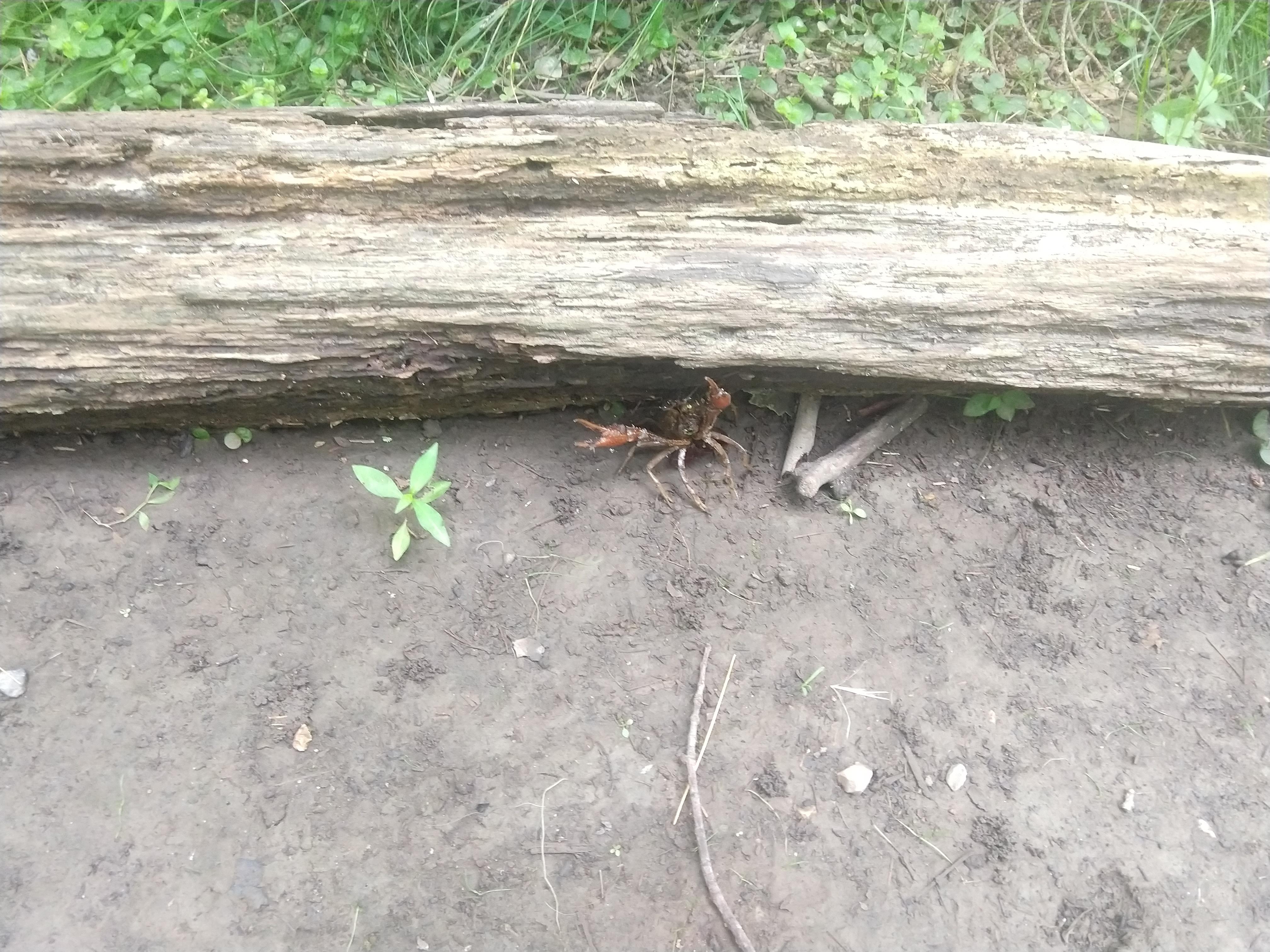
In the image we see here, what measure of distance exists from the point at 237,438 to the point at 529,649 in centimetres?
141

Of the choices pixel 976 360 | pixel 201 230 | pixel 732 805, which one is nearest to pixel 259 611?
pixel 201 230

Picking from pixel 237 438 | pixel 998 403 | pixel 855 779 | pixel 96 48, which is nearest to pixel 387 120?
pixel 237 438

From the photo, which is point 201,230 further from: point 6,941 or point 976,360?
point 976,360

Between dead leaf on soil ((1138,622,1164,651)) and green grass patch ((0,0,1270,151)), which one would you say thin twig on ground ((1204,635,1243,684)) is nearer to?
dead leaf on soil ((1138,622,1164,651))

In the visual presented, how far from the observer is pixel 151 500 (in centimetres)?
275

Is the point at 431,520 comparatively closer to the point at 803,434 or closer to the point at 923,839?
the point at 803,434

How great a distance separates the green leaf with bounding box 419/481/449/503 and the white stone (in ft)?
5.30

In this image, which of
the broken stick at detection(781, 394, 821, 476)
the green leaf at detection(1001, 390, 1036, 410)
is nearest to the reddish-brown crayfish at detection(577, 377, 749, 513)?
the broken stick at detection(781, 394, 821, 476)

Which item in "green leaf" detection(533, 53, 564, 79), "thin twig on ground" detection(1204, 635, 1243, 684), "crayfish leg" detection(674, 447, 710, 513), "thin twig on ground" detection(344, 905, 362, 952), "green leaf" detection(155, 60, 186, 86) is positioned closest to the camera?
"thin twig on ground" detection(344, 905, 362, 952)

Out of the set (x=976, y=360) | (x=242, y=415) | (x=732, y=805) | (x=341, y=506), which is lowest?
(x=732, y=805)

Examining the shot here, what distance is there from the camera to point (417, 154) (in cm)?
243

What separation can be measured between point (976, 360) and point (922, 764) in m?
1.32

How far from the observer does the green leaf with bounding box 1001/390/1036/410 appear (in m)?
2.78

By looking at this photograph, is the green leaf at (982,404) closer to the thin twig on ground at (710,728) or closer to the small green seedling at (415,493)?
the thin twig on ground at (710,728)
